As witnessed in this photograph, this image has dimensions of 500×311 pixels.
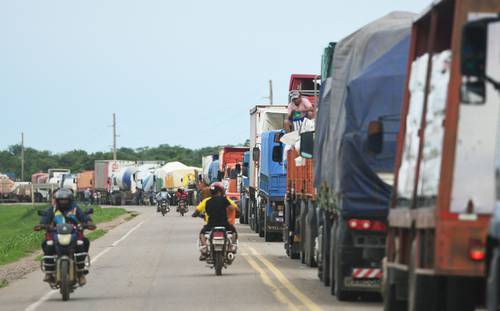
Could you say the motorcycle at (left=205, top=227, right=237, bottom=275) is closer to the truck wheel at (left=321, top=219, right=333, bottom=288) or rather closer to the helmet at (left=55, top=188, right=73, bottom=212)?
the truck wheel at (left=321, top=219, right=333, bottom=288)

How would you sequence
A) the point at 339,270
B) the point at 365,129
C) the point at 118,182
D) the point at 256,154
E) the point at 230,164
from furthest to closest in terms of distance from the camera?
the point at 118,182 < the point at 230,164 < the point at 256,154 < the point at 339,270 < the point at 365,129

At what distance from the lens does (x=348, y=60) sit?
2036 cm

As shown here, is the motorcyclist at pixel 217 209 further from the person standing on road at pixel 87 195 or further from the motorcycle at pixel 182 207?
the person standing on road at pixel 87 195

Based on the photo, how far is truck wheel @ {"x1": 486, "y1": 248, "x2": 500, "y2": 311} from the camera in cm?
1038

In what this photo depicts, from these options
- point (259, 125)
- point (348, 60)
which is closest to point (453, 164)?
point (348, 60)

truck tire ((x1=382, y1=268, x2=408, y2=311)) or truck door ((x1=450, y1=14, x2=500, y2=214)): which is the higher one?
truck door ((x1=450, y1=14, x2=500, y2=214))

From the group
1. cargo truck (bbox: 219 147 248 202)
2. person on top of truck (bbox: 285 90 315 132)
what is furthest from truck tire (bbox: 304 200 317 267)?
cargo truck (bbox: 219 147 248 202)

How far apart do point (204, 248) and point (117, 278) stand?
5.38 feet

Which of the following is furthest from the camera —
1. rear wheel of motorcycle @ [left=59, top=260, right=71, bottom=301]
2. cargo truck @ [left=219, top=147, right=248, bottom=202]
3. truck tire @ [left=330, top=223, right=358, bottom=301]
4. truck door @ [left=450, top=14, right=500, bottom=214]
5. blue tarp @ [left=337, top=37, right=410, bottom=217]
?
cargo truck @ [left=219, top=147, right=248, bottom=202]

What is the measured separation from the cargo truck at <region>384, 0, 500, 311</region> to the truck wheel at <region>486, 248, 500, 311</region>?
32 millimetres

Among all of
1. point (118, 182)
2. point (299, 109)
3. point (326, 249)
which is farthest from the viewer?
point (118, 182)

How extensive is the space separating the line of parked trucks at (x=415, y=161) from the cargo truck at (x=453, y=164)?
1cm

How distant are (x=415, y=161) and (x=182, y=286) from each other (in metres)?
9.50

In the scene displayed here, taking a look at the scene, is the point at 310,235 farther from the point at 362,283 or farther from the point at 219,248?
the point at 362,283
